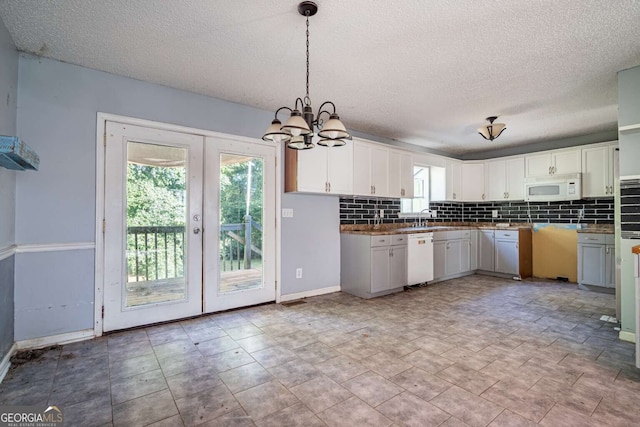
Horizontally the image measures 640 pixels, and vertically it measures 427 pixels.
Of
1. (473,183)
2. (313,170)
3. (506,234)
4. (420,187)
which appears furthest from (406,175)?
(506,234)

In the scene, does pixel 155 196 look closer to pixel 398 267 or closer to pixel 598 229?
pixel 398 267

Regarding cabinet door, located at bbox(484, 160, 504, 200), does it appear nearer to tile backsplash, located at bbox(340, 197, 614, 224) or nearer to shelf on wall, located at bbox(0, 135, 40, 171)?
tile backsplash, located at bbox(340, 197, 614, 224)

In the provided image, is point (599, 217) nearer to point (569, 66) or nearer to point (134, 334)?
point (569, 66)

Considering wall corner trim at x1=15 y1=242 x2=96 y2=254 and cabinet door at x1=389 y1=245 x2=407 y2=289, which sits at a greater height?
wall corner trim at x1=15 y1=242 x2=96 y2=254

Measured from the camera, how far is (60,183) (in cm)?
265

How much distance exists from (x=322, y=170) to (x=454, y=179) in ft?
10.5

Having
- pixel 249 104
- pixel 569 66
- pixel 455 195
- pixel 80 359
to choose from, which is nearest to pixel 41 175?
pixel 80 359

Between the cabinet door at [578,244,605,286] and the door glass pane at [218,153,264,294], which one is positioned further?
the cabinet door at [578,244,605,286]

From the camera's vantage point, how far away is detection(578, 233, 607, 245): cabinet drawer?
14.4 ft

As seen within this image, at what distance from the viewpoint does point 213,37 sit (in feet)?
7.65

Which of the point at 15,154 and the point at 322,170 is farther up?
the point at 322,170

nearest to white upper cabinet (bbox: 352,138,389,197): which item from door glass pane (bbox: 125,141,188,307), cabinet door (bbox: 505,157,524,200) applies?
door glass pane (bbox: 125,141,188,307)

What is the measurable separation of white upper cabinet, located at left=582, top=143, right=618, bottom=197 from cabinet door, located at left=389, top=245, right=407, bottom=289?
307 cm

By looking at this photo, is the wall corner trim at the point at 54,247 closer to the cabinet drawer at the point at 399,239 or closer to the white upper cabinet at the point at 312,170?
the white upper cabinet at the point at 312,170
